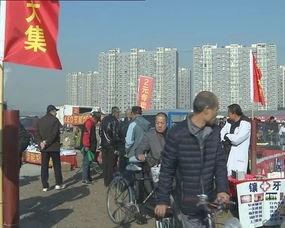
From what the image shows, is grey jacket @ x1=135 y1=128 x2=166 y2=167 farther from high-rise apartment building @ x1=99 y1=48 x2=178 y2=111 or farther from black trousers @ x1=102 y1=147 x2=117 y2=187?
high-rise apartment building @ x1=99 y1=48 x2=178 y2=111

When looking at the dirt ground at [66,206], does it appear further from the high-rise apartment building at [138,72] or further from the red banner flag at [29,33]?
the high-rise apartment building at [138,72]

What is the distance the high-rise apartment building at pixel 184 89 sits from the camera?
168ft

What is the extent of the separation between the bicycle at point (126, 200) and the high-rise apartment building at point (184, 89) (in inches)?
1693

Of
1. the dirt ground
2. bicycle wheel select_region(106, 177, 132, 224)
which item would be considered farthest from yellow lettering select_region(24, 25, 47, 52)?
the dirt ground

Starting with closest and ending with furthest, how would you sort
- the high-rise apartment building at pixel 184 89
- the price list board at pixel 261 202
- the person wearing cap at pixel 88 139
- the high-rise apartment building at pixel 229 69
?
the price list board at pixel 261 202 < the person wearing cap at pixel 88 139 < the high-rise apartment building at pixel 229 69 < the high-rise apartment building at pixel 184 89

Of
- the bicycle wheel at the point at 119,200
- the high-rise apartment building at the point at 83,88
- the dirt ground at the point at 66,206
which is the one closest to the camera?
the bicycle wheel at the point at 119,200

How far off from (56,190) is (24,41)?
6367 millimetres

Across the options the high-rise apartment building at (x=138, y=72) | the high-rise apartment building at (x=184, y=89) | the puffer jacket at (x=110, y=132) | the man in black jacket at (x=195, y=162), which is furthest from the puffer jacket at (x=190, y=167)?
the high-rise apartment building at (x=184, y=89)

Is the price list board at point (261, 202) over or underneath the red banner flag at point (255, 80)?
underneath

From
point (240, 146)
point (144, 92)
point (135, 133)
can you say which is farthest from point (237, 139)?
point (144, 92)

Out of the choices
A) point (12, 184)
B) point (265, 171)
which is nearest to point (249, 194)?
point (265, 171)

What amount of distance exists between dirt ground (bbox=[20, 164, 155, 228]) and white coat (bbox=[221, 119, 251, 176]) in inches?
68.3

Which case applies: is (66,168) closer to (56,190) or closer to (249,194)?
(56,190)

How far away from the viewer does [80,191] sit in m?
9.98
